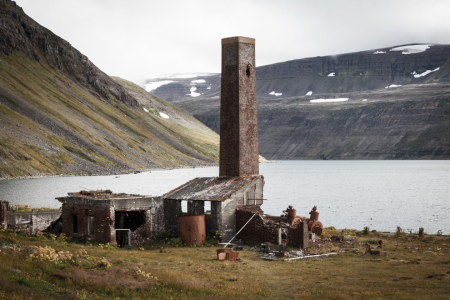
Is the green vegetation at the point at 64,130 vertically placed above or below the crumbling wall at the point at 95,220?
above

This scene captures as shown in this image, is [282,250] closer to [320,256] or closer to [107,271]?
[320,256]

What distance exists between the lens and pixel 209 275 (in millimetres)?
20125

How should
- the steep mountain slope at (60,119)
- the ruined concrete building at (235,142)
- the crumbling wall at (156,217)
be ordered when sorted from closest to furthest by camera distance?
1. the crumbling wall at (156,217)
2. the ruined concrete building at (235,142)
3. the steep mountain slope at (60,119)

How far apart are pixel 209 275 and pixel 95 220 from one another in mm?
10556

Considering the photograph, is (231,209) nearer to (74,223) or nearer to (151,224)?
(151,224)

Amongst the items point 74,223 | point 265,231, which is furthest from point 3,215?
point 265,231

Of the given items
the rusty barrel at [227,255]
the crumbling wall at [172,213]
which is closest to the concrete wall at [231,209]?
the crumbling wall at [172,213]

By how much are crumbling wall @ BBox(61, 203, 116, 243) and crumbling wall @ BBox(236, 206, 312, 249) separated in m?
7.45

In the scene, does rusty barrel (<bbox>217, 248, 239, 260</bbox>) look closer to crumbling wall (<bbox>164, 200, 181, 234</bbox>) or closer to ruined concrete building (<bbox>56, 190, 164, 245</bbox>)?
ruined concrete building (<bbox>56, 190, 164, 245</bbox>)

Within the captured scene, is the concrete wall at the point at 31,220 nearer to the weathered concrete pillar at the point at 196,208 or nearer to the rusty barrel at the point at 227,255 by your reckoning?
the weathered concrete pillar at the point at 196,208

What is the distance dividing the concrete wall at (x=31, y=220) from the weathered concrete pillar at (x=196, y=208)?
32.0 ft

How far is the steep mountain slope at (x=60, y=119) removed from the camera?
109 m

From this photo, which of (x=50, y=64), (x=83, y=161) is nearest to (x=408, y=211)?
(x=83, y=161)

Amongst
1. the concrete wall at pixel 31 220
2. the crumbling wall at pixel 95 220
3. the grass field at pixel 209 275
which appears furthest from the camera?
the concrete wall at pixel 31 220
